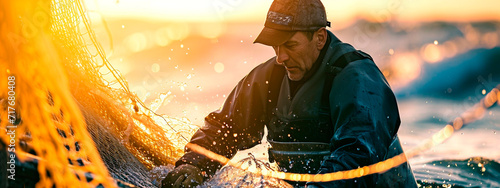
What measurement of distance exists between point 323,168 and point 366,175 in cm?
31

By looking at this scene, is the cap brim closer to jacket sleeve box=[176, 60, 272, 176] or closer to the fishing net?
jacket sleeve box=[176, 60, 272, 176]

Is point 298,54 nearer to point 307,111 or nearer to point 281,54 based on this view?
point 281,54

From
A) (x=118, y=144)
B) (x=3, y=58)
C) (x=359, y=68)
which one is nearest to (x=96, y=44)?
(x=118, y=144)

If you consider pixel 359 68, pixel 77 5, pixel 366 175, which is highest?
pixel 77 5

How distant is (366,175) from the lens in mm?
3508

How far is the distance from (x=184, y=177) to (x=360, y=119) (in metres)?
1.61

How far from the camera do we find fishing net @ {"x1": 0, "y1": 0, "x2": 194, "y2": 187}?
8.17 feet

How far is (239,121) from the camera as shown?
516 cm

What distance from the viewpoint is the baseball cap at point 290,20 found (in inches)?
171

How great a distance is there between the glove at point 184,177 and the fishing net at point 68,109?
0.21 meters

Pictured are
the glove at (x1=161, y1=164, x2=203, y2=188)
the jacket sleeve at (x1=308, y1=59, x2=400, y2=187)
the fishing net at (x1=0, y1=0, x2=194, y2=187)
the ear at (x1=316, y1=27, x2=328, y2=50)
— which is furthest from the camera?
the ear at (x1=316, y1=27, x2=328, y2=50)

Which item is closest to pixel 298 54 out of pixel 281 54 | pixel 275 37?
pixel 281 54

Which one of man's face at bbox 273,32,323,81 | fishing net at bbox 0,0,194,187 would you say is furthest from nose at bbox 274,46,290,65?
fishing net at bbox 0,0,194,187

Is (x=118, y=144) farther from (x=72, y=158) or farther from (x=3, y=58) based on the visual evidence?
(x=3, y=58)
